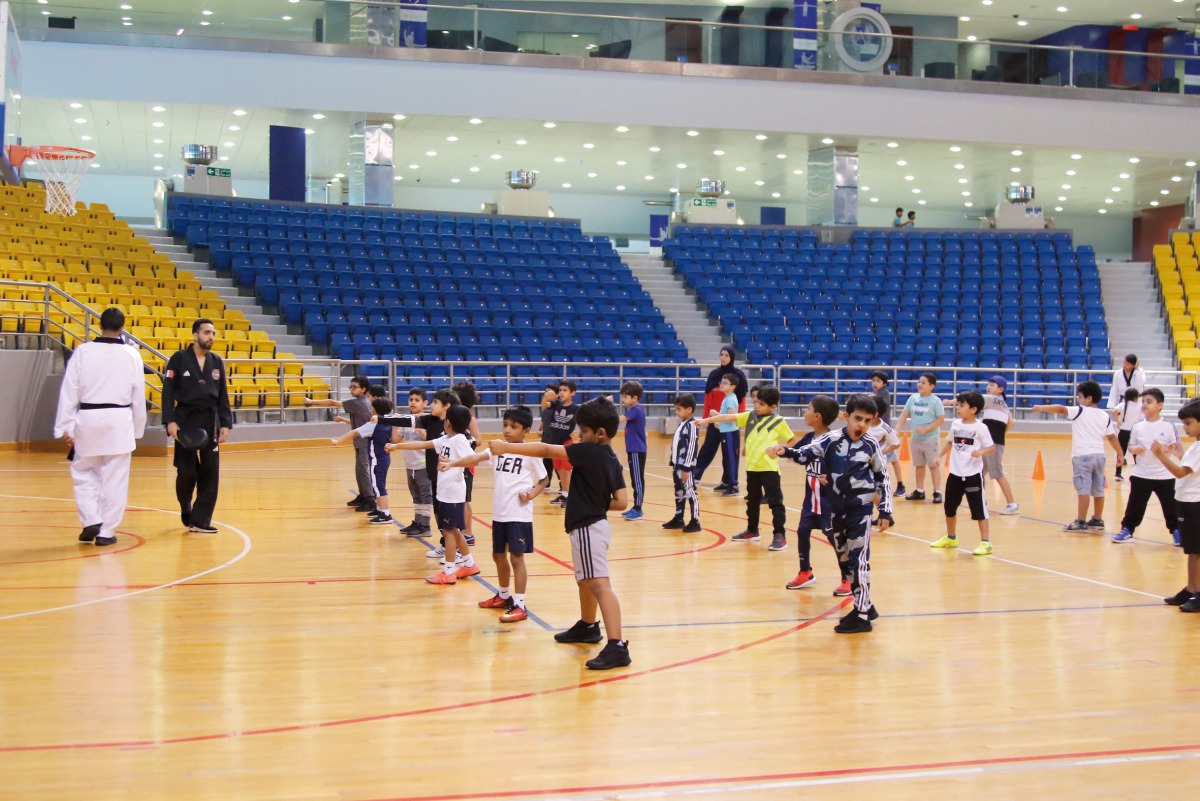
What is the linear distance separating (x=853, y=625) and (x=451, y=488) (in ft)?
8.76

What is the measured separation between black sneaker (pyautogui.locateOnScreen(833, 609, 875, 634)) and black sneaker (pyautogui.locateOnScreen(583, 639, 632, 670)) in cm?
150

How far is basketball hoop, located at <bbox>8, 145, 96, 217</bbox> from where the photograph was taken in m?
20.1

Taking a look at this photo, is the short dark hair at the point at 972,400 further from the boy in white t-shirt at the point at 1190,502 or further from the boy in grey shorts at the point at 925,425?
the boy in white t-shirt at the point at 1190,502

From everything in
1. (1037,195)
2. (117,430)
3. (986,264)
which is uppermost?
(1037,195)

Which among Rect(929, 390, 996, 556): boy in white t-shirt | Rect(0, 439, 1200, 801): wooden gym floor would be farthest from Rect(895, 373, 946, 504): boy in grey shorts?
Rect(0, 439, 1200, 801): wooden gym floor

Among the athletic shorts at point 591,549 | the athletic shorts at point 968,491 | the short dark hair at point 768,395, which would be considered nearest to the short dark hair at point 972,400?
the athletic shorts at point 968,491

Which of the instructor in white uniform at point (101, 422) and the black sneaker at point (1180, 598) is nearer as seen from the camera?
the black sneaker at point (1180, 598)

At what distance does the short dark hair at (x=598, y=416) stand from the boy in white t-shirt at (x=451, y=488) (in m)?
1.64

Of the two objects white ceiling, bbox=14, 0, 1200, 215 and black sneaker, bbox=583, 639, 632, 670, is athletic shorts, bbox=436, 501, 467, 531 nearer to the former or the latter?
black sneaker, bbox=583, 639, 632, 670

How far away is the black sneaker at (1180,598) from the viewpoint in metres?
7.35

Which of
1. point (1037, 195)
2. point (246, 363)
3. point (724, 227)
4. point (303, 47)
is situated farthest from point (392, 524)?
point (1037, 195)

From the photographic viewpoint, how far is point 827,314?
25172mm

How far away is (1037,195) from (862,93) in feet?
37.7

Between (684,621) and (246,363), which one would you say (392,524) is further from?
(246,363)
